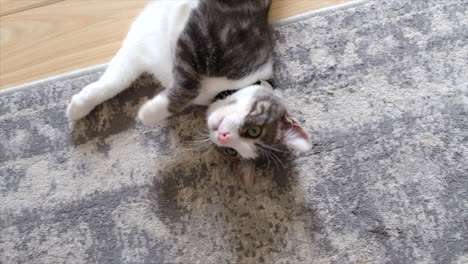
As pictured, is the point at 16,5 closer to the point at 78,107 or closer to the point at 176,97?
the point at 78,107

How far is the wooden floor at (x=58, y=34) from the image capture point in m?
1.42

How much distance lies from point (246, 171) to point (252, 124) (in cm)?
19

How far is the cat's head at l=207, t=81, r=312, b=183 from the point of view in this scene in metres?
1.13

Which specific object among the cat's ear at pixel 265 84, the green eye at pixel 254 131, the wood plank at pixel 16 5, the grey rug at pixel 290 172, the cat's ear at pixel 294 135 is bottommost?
the grey rug at pixel 290 172

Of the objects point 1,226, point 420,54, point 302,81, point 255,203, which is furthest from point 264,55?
point 1,226

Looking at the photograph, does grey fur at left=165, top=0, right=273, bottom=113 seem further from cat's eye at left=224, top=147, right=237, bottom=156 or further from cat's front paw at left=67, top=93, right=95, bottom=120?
cat's front paw at left=67, top=93, right=95, bottom=120

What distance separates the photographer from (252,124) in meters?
1.14

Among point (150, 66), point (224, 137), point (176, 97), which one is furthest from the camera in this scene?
point (150, 66)

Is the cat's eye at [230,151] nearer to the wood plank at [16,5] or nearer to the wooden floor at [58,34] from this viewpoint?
the wooden floor at [58,34]

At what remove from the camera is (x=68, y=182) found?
1343mm

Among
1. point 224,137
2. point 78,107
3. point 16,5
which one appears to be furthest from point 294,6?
point 16,5

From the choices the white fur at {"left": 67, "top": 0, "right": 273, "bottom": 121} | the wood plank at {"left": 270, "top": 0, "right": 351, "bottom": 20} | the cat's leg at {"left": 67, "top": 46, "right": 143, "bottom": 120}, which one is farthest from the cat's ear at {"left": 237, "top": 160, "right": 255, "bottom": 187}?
the wood plank at {"left": 270, "top": 0, "right": 351, "bottom": 20}

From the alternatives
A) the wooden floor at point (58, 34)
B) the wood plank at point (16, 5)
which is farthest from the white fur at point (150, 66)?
the wood plank at point (16, 5)

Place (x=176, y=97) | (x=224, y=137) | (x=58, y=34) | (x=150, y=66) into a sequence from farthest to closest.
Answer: (x=58, y=34) → (x=150, y=66) → (x=176, y=97) → (x=224, y=137)
